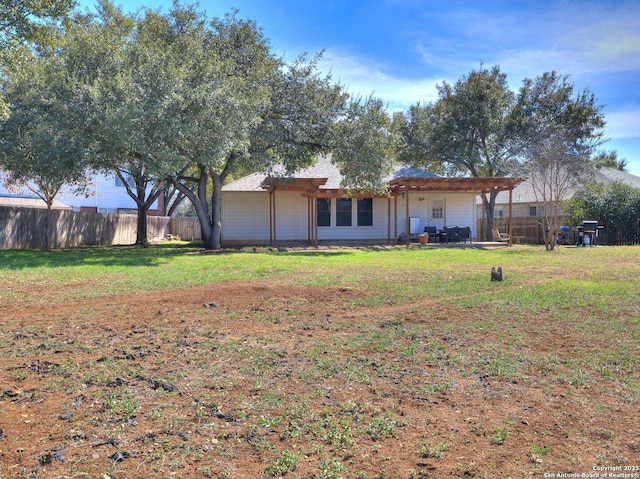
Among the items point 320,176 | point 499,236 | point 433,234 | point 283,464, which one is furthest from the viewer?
point 499,236

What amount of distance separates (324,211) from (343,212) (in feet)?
3.19

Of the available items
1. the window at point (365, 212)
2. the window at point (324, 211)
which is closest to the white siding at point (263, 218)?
the window at point (324, 211)

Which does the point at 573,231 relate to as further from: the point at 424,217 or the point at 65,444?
the point at 65,444

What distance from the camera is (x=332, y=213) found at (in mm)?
22703

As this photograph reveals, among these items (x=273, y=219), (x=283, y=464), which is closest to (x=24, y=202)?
(x=273, y=219)

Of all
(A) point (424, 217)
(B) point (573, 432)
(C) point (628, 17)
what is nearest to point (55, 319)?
(B) point (573, 432)

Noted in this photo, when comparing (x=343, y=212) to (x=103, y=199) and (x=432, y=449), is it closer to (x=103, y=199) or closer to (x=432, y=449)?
(x=103, y=199)

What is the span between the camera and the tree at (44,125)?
13789 millimetres

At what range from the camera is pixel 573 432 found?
9.99ft

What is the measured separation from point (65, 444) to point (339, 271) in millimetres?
8676

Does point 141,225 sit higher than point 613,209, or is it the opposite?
point 613,209

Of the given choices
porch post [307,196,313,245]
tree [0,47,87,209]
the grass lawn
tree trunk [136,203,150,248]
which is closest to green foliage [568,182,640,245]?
porch post [307,196,313,245]

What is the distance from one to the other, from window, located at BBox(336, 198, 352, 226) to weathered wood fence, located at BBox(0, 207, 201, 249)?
11.8 m

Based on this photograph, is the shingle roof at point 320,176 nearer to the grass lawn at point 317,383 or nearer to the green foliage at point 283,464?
the grass lawn at point 317,383
